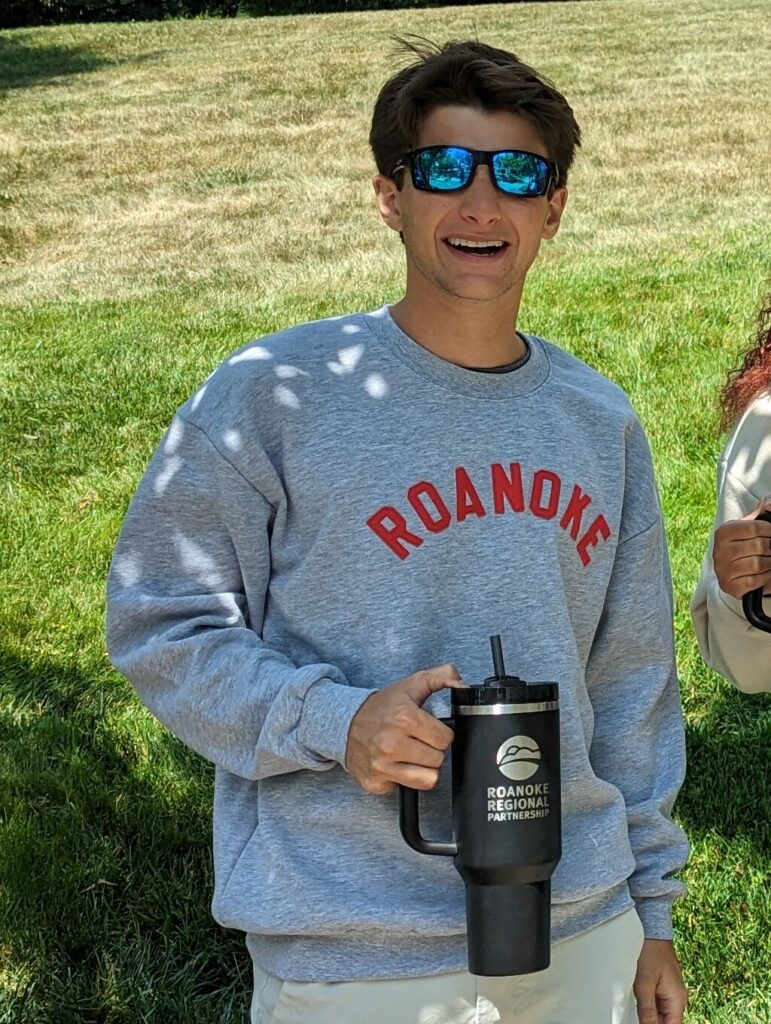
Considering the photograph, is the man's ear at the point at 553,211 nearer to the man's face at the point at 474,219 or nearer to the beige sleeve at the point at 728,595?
the man's face at the point at 474,219

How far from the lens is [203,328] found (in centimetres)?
902

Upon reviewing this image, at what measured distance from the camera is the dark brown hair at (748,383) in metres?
2.94

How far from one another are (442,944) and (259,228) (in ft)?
36.6

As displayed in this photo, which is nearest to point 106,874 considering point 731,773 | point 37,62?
point 731,773

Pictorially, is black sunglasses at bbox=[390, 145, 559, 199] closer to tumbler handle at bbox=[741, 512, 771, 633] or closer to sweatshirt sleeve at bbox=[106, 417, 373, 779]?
sweatshirt sleeve at bbox=[106, 417, 373, 779]

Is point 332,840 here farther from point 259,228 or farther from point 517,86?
point 259,228

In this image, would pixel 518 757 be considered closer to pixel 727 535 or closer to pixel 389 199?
pixel 727 535

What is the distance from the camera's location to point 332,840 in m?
2.09

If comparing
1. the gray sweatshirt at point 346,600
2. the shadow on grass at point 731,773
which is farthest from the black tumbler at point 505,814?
the shadow on grass at point 731,773

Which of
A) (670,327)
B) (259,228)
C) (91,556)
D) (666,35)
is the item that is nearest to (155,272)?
(259,228)

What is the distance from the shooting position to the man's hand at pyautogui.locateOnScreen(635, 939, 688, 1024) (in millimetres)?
2371

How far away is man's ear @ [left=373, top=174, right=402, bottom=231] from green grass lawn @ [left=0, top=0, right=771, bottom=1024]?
200cm

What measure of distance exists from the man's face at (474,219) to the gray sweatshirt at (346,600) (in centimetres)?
14

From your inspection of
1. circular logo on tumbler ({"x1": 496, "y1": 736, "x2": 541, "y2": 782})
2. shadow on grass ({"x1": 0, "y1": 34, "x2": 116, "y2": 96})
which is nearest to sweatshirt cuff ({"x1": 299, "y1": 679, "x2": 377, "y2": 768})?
circular logo on tumbler ({"x1": 496, "y1": 736, "x2": 541, "y2": 782})
